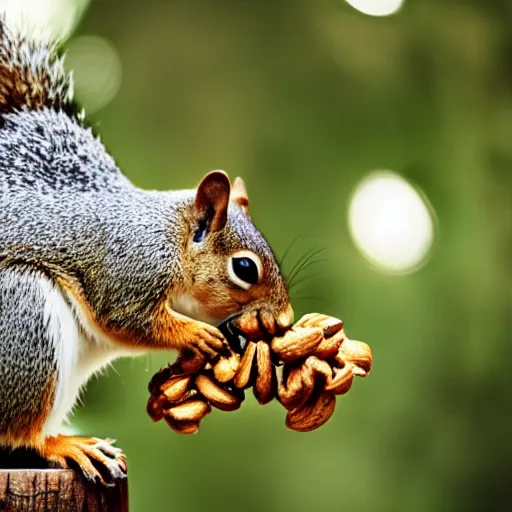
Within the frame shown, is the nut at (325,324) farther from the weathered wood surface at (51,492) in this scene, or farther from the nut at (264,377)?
the weathered wood surface at (51,492)

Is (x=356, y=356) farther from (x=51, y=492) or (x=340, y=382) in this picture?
(x=51, y=492)

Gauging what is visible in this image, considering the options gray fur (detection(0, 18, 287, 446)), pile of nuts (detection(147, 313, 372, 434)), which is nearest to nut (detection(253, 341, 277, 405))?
pile of nuts (detection(147, 313, 372, 434))

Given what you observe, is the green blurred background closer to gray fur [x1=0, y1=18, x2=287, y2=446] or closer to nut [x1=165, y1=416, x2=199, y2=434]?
gray fur [x1=0, y1=18, x2=287, y2=446]

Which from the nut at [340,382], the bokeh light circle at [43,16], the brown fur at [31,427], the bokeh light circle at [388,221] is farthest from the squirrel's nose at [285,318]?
the bokeh light circle at [388,221]

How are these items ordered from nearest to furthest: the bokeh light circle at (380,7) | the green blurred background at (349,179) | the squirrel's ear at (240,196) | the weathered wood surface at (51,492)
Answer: the weathered wood surface at (51,492) < the squirrel's ear at (240,196) < the green blurred background at (349,179) < the bokeh light circle at (380,7)

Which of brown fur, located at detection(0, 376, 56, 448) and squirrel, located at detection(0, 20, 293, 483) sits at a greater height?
squirrel, located at detection(0, 20, 293, 483)

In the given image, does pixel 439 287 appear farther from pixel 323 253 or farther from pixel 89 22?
pixel 89 22

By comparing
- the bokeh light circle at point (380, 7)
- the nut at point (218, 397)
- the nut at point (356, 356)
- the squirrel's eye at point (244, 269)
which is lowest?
the nut at point (218, 397)
